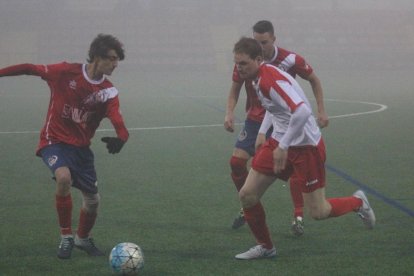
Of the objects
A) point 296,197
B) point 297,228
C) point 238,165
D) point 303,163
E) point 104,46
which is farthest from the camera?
point 238,165

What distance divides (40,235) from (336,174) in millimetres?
4561

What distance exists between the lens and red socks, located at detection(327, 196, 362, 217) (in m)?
6.53

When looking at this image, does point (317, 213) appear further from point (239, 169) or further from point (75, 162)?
point (75, 162)

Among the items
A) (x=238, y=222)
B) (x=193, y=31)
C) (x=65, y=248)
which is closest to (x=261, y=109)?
(x=238, y=222)

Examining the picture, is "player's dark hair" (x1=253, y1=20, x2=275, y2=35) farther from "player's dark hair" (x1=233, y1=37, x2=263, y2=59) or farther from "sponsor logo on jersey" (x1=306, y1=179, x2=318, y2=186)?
"sponsor logo on jersey" (x1=306, y1=179, x2=318, y2=186)

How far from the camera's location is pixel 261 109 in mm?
7828

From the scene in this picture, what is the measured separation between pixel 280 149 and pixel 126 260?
1.41 metres

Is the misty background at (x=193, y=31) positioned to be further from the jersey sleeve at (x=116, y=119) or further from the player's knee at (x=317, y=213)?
the player's knee at (x=317, y=213)

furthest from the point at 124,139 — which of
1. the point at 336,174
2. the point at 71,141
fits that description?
the point at 336,174

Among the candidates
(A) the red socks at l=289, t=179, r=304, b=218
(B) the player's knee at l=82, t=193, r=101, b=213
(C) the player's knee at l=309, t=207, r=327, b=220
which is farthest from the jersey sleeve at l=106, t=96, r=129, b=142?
(A) the red socks at l=289, t=179, r=304, b=218

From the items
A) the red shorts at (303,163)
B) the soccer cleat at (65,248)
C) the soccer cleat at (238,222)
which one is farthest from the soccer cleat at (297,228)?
the soccer cleat at (65,248)

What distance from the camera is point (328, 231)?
7320 millimetres

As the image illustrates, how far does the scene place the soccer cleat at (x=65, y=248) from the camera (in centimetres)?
641

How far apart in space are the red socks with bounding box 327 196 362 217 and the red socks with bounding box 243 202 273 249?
56 cm
